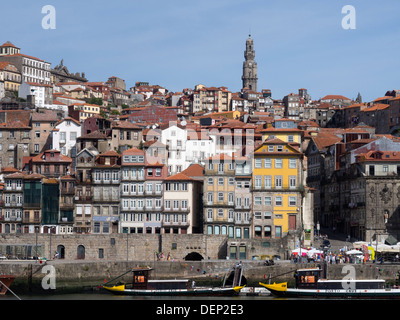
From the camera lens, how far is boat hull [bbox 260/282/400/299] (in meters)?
60.1

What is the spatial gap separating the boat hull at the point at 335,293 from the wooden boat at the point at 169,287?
272cm

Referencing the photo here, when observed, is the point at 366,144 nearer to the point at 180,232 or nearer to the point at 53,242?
the point at 180,232

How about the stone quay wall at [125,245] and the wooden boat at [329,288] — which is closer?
the wooden boat at [329,288]

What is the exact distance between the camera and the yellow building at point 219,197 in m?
80.1

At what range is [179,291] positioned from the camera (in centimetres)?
6184

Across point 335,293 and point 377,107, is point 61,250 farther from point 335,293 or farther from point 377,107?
point 377,107

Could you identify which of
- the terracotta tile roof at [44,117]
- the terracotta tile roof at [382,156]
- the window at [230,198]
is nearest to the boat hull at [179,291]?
the window at [230,198]

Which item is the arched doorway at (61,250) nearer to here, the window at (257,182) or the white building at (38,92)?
the window at (257,182)

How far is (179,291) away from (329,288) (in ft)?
39.8

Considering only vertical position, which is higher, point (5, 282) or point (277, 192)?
point (277, 192)

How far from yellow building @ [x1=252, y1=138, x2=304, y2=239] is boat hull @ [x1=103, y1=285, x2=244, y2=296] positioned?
727 inches

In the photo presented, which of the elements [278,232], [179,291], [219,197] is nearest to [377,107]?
[278,232]

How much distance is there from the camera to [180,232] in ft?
267
